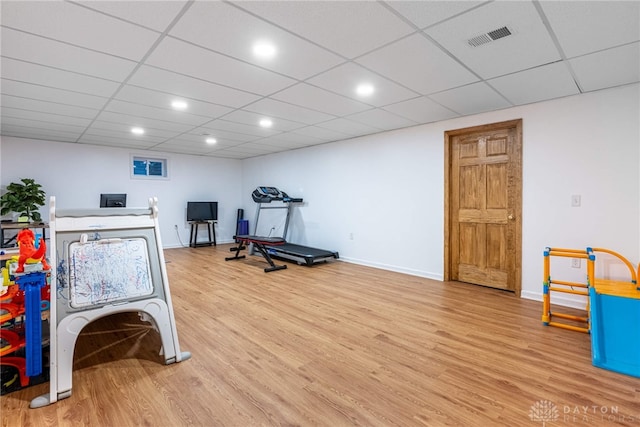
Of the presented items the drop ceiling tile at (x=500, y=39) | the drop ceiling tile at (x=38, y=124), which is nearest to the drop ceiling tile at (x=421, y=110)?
the drop ceiling tile at (x=500, y=39)

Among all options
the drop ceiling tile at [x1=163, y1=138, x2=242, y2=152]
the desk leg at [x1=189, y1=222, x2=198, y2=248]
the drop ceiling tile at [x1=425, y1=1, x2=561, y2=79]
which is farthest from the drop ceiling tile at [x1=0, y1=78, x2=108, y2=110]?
the desk leg at [x1=189, y1=222, x2=198, y2=248]

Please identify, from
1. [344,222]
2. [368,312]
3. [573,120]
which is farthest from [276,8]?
[344,222]

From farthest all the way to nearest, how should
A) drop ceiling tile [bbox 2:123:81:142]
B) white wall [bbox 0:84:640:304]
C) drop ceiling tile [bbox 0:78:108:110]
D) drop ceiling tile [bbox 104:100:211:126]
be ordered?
drop ceiling tile [bbox 2:123:81:142] < drop ceiling tile [bbox 104:100:211:126] < white wall [bbox 0:84:640:304] < drop ceiling tile [bbox 0:78:108:110]

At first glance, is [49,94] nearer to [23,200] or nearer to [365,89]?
[23,200]

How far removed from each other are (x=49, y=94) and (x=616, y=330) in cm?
570

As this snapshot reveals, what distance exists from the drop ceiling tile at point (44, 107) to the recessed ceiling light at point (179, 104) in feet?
3.66

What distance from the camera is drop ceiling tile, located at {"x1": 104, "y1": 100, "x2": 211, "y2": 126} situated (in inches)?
150

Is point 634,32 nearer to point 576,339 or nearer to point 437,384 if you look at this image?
point 576,339

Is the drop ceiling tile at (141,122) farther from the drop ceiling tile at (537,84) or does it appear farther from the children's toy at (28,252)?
the drop ceiling tile at (537,84)

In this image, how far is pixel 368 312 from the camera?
3.40 metres

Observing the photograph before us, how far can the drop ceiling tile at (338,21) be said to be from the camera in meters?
1.84

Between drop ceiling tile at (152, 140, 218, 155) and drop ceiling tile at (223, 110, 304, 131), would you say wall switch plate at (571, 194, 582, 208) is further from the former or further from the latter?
drop ceiling tile at (152, 140, 218, 155)

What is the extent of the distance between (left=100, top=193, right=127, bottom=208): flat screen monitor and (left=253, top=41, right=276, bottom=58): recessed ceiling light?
5713mm

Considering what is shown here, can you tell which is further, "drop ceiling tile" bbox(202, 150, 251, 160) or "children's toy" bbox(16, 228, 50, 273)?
"drop ceiling tile" bbox(202, 150, 251, 160)
